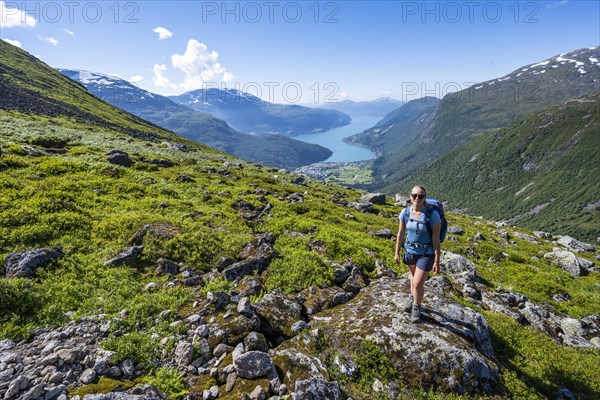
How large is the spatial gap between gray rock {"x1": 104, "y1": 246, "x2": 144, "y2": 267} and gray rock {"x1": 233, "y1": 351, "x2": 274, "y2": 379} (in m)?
7.48

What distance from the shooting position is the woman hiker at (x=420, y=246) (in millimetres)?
9289

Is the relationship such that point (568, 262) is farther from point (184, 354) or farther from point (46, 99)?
point (46, 99)

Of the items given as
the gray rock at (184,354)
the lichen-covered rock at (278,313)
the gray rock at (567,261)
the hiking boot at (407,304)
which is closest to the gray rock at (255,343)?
the lichen-covered rock at (278,313)

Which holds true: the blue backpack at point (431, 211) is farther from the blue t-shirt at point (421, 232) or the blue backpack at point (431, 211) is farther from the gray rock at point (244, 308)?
the gray rock at point (244, 308)

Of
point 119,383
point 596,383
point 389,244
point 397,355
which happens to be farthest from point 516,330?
point 119,383

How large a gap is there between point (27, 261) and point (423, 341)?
13748mm

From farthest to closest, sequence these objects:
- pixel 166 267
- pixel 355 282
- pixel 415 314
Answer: pixel 355 282, pixel 166 267, pixel 415 314

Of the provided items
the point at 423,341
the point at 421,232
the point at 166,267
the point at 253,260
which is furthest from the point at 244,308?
the point at 421,232

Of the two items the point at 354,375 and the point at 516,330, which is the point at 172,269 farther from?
the point at 516,330

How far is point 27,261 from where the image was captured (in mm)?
10680

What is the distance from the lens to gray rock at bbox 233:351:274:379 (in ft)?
23.0

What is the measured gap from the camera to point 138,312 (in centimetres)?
919

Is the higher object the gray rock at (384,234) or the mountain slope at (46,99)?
the mountain slope at (46,99)

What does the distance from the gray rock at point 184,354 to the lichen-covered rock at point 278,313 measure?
2074 millimetres
